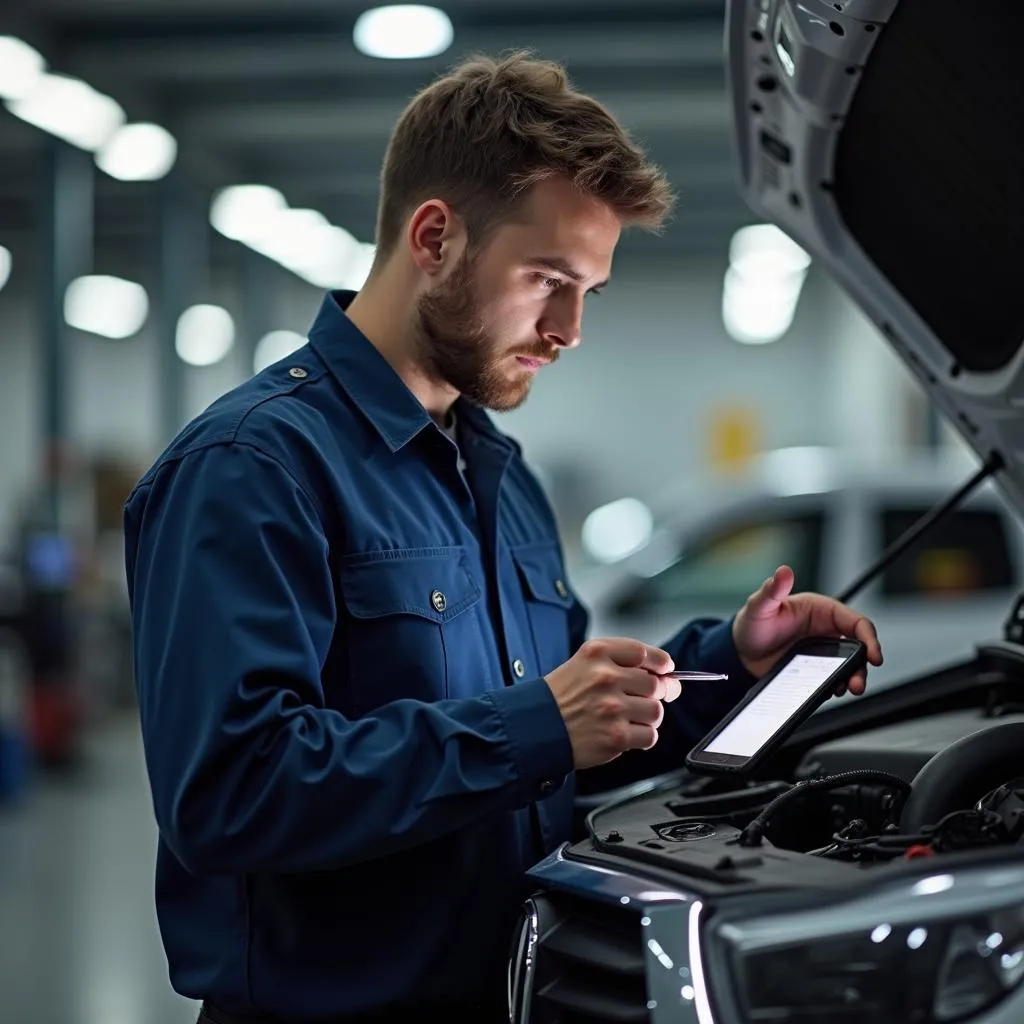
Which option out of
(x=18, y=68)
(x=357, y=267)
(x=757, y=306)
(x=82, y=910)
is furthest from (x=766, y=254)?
(x=82, y=910)

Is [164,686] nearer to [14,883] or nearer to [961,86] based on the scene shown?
[961,86]

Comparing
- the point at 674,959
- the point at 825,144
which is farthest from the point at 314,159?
the point at 674,959

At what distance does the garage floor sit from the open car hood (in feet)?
9.73

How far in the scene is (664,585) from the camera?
228 inches

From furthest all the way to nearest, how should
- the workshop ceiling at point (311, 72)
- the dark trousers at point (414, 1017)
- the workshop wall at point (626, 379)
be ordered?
1. the workshop wall at point (626, 379)
2. the workshop ceiling at point (311, 72)
3. the dark trousers at point (414, 1017)

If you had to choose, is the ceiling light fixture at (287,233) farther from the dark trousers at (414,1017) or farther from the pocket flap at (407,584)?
the dark trousers at (414,1017)

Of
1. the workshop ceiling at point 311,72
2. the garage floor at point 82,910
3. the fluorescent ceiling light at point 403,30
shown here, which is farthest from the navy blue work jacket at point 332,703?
the fluorescent ceiling light at point 403,30

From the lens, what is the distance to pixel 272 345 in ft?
49.2

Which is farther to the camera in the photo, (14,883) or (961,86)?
(14,883)

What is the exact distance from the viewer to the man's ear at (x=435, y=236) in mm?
1770

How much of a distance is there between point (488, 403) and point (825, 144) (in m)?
0.62

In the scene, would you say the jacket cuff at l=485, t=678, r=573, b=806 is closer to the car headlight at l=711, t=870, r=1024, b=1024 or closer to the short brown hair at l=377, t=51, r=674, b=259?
the car headlight at l=711, t=870, r=1024, b=1024

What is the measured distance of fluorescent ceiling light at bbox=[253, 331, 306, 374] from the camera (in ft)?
42.9

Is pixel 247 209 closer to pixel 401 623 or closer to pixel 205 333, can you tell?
pixel 205 333
